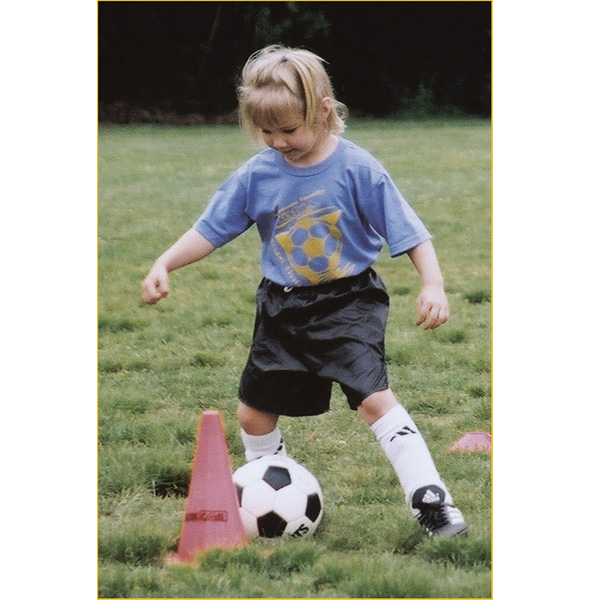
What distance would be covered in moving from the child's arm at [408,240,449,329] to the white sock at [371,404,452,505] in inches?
12.7

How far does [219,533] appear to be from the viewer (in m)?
2.96

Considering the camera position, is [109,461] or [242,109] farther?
[109,461]

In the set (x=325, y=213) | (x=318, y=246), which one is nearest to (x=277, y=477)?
(x=318, y=246)

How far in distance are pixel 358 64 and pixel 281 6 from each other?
1.76 metres

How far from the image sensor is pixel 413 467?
309cm

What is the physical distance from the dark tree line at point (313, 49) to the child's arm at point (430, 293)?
4.83 metres

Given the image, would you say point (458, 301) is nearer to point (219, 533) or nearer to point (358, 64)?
point (219, 533)

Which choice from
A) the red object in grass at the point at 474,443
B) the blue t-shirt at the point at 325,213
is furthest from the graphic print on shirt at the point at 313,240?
the red object in grass at the point at 474,443

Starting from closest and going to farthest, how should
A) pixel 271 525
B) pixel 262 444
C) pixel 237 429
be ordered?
pixel 271 525, pixel 262 444, pixel 237 429

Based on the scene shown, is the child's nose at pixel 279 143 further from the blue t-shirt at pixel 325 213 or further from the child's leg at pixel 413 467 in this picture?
the child's leg at pixel 413 467

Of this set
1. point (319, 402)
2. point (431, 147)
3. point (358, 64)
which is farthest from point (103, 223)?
point (431, 147)

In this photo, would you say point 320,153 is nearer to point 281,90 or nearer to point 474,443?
A: point 281,90

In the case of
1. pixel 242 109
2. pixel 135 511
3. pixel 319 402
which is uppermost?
pixel 242 109

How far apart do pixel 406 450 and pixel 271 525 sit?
1.62 ft
